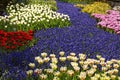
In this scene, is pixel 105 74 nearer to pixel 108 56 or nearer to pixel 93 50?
pixel 108 56

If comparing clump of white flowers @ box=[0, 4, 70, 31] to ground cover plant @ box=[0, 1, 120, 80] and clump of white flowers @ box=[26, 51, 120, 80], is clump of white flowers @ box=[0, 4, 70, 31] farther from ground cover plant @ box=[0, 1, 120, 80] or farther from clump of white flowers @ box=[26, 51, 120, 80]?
clump of white flowers @ box=[26, 51, 120, 80]

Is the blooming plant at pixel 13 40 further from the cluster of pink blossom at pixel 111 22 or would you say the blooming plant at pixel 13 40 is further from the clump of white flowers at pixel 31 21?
the cluster of pink blossom at pixel 111 22

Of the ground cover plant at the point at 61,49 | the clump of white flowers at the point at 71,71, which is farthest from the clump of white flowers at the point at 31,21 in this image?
the clump of white flowers at the point at 71,71

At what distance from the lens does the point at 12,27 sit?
11.3m

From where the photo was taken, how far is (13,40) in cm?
889

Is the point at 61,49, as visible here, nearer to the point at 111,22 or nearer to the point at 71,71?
the point at 71,71

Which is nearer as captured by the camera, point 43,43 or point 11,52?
point 11,52

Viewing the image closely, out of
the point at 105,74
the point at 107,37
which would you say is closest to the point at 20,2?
the point at 107,37

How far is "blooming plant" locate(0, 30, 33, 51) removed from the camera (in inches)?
334

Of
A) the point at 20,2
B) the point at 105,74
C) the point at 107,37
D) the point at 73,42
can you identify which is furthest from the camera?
the point at 20,2

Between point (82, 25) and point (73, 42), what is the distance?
3.25 m

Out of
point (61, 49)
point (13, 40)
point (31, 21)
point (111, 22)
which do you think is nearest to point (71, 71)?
point (61, 49)

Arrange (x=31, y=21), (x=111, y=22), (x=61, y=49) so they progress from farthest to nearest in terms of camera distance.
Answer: (x=111, y=22), (x=31, y=21), (x=61, y=49)

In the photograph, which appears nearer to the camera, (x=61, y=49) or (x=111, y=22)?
(x=61, y=49)
